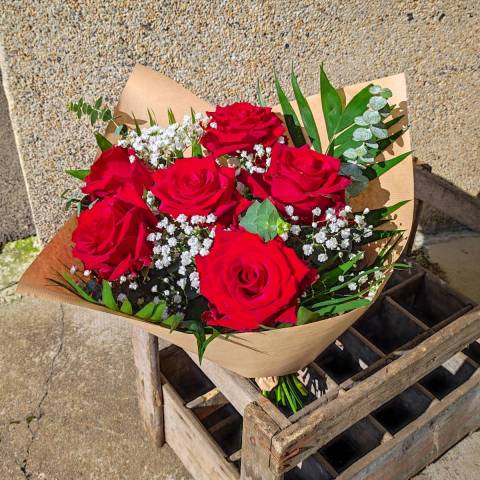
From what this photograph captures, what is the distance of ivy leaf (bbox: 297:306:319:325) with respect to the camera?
3.40ft

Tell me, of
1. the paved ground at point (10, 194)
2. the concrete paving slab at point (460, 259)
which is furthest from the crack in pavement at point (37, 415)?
the concrete paving slab at point (460, 259)

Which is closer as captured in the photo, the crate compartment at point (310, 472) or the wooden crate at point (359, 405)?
the wooden crate at point (359, 405)

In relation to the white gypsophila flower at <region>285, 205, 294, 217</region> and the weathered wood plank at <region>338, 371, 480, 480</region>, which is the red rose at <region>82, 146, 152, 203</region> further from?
the weathered wood plank at <region>338, 371, 480, 480</region>

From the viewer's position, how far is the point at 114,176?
1159 millimetres

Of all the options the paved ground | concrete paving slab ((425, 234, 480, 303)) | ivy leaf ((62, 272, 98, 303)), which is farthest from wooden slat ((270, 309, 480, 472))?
the paved ground

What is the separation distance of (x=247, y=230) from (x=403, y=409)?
104 centimetres

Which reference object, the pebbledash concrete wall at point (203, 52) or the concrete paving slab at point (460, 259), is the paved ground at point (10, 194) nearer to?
the pebbledash concrete wall at point (203, 52)

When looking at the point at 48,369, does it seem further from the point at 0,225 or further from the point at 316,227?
the point at 316,227

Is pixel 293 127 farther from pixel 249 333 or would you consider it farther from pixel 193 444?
pixel 193 444

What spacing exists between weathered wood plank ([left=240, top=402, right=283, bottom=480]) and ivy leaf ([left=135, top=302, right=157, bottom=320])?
1.01 feet

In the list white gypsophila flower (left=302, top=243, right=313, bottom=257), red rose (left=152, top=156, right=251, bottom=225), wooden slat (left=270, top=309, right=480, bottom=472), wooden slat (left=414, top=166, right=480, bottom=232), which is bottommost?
wooden slat (left=270, top=309, right=480, bottom=472)

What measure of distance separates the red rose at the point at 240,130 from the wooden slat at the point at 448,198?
94 cm

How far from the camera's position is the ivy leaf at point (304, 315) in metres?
1.04

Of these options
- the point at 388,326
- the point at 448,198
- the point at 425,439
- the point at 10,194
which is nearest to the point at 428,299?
the point at 388,326
